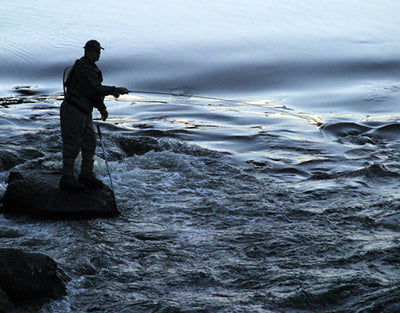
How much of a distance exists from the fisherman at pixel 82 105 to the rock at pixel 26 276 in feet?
8.15

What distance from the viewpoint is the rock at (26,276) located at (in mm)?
6875

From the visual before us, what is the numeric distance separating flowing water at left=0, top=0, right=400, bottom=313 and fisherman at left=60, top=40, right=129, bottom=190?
845mm

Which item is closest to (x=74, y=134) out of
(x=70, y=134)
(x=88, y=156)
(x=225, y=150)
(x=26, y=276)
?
(x=70, y=134)

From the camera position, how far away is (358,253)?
8242 mm

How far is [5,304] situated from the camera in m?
6.57

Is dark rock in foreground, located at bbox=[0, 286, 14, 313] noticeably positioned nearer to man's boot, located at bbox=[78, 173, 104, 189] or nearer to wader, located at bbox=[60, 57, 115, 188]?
wader, located at bbox=[60, 57, 115, 188]

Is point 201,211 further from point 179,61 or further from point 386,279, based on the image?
point 179,61

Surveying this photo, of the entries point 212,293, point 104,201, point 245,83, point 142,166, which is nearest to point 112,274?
point 212,293

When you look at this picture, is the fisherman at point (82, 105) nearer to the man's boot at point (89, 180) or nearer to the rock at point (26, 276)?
the man's boot at point (89, 180)

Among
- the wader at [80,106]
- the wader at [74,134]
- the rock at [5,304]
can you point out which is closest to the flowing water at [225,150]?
the rock at [5,304]

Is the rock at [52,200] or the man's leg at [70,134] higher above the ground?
the man's leg at [70,134]

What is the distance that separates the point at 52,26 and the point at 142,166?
37.7 ft

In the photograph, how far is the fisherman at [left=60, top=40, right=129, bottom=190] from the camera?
29.1 feet

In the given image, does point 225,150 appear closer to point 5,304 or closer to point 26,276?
point 26,276
